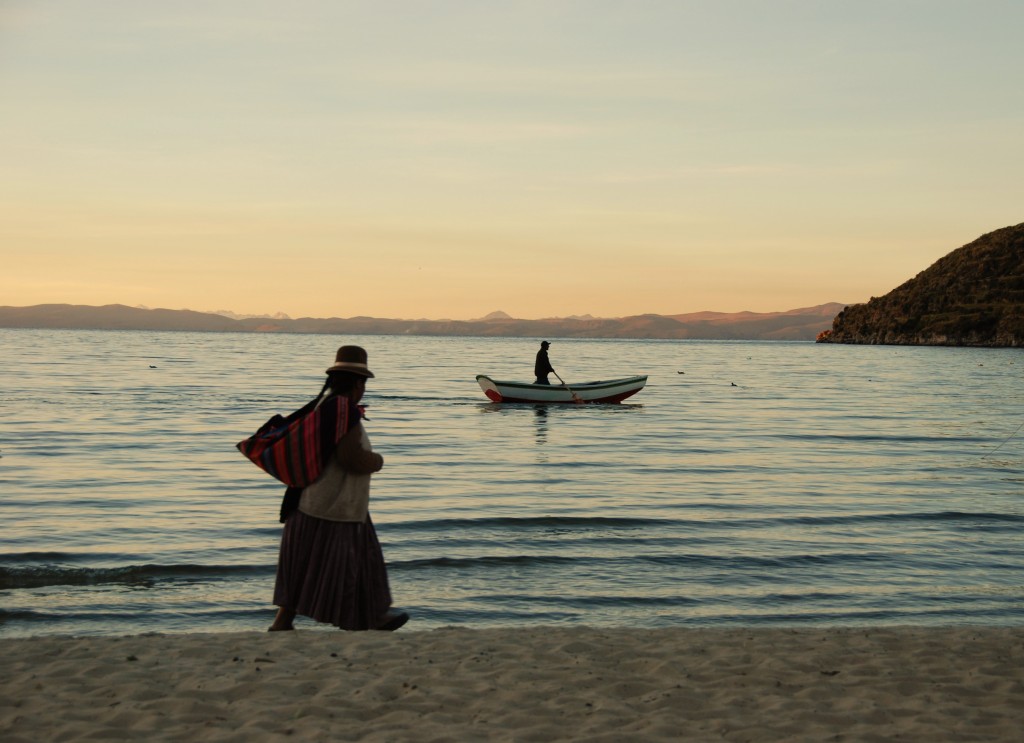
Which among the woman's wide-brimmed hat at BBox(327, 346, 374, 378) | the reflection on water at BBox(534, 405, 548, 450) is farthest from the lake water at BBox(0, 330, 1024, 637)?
the woman's wide-brimmed hat at BBox(327, 346, 374, 378)

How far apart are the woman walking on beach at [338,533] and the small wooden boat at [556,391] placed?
1188 inches

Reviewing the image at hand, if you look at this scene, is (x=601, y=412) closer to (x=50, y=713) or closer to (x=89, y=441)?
(x=89, y=441)

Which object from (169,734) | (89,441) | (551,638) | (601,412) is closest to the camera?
(169,734)

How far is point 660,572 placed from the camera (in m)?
11.8

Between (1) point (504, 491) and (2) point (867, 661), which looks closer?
(2) point (867, 661)

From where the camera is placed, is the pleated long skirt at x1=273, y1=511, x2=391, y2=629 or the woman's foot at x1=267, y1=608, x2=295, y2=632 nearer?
the pleated long skirt at x1=273, y1=511, x2=391, y2=629

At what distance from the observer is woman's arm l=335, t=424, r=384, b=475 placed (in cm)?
700

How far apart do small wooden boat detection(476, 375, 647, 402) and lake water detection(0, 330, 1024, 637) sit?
16.1ft

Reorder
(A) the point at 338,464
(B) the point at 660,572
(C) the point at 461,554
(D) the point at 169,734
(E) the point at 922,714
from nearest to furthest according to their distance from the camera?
1. (D) the point at 169,734
2. (E) the point at 922,714
3. (A) the point at 338,464
4. (B) the point at 660,572
5. (C) the point at 461,554

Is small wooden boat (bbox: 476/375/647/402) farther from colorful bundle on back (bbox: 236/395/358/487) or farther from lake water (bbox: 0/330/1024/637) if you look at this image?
colorful bundle on back (bbox: 236/395/358/487)

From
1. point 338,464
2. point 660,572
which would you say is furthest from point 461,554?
point 338,464

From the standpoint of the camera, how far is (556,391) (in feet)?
125

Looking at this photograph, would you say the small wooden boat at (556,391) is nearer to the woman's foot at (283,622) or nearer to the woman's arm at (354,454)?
the woman's foot at (283,622)

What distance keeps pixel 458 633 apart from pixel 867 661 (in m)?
3.01
